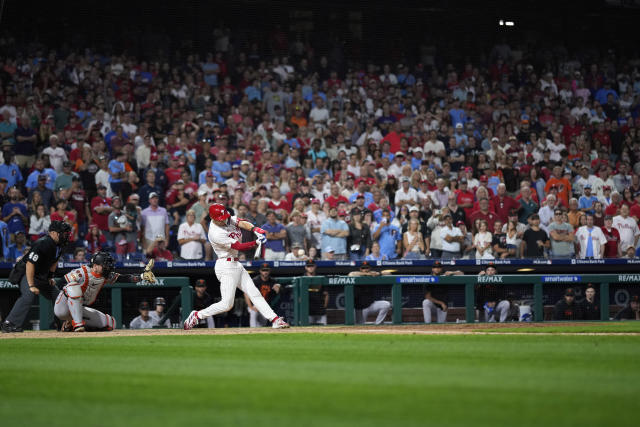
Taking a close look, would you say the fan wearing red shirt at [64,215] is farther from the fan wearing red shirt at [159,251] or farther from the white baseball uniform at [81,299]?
the white baseball uniform at [81,299]

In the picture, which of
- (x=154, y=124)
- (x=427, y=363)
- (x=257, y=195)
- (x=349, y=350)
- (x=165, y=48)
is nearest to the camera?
(x=427, y=363)

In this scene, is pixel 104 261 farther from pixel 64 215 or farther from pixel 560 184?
pixel 560 184

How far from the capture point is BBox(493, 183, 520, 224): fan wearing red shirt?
18.7 m

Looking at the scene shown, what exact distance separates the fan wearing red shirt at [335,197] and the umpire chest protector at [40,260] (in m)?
6.05

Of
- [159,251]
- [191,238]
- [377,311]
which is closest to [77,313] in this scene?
[159,251]

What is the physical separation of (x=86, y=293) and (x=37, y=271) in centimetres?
80

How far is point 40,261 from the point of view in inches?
502

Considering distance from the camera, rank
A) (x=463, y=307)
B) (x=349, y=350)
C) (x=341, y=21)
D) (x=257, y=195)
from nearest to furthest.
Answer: (x=349, y=350) → (x=463, y=307) → (x=257, y=195) → (x=341, y=21)

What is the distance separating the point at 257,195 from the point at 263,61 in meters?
7.28

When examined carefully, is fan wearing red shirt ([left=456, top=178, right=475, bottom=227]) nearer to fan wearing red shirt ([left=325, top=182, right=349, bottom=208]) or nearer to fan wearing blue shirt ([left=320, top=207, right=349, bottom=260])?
fan wearing red shirt ([left=325, top=182, right=349, bottom=208])

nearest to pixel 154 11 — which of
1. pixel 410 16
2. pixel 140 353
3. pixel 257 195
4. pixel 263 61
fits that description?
pixel 263 61

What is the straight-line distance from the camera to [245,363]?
8.16m

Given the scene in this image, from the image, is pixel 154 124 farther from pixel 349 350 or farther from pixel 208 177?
pixel 349 350

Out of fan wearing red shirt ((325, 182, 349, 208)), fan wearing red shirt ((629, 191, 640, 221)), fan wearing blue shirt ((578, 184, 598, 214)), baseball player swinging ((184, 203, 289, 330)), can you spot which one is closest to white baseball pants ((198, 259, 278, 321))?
baseball player swinging ((184, 203, 289, 330))
